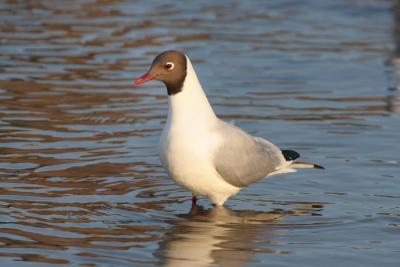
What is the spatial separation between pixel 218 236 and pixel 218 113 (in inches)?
184

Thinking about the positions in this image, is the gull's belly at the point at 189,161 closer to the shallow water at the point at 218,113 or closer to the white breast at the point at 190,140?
the white breast at the point at 190,140

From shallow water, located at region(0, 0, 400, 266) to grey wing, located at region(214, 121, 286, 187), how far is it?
290 mm

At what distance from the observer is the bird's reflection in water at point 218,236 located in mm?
7480

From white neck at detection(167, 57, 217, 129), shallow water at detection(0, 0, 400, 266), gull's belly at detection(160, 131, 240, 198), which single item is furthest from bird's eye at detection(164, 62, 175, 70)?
shallow water at detection(0, 0, 400, 266)

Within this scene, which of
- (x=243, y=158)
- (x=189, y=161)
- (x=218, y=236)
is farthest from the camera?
(x=243, y=158)

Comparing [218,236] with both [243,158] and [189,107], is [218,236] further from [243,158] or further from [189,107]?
[189,107]

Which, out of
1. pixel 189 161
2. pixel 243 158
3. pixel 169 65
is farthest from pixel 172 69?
pixel 243 158

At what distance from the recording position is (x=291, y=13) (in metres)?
20.8

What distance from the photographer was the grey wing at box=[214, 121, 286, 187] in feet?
28.3

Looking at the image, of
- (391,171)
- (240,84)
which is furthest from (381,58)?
(391,171)

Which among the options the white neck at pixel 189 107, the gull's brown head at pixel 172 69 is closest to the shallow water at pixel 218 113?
the white neck at pixel 189 107

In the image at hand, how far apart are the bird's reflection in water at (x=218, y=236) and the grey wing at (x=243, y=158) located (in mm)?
330

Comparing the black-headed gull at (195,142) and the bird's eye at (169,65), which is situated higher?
the bird's eye at (169,65)

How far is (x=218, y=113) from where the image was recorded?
41.8ft
